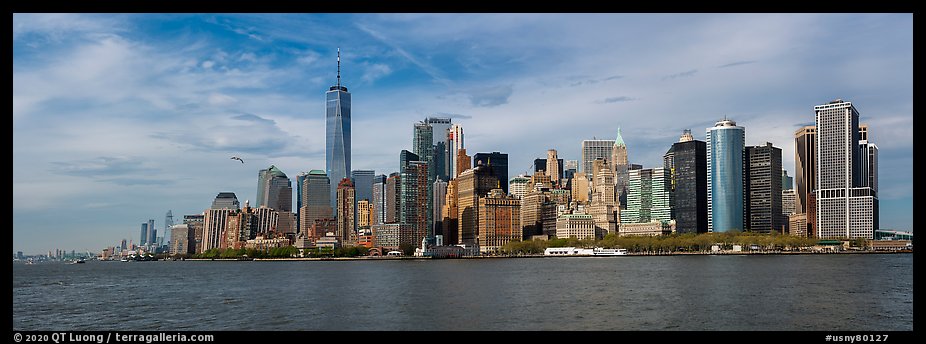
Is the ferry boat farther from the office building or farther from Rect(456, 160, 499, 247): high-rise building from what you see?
Rect(456, 160, 499, 247): high-rise building

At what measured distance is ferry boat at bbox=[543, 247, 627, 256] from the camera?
15775 centimetres

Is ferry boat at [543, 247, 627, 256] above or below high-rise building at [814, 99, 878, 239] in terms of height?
below

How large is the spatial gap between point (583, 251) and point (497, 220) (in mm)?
31984

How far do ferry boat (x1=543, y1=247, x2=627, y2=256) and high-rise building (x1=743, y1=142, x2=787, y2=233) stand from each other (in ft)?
183

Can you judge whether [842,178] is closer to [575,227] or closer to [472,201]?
[575,227]

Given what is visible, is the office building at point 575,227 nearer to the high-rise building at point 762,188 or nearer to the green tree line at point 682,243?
the green tree line at point 682,243

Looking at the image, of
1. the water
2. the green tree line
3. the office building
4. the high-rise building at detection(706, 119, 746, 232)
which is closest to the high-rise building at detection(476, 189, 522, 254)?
the office building

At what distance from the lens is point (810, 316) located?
1252 inches

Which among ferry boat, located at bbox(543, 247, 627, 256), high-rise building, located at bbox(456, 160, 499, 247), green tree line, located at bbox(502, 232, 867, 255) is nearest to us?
ferry boat, located at bbox(543, 247, 627, 256)

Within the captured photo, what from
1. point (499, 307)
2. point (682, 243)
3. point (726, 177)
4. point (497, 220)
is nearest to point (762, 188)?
point (726, 177)

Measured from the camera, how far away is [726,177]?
19488 cm

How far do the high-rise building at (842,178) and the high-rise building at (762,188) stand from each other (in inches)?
390
